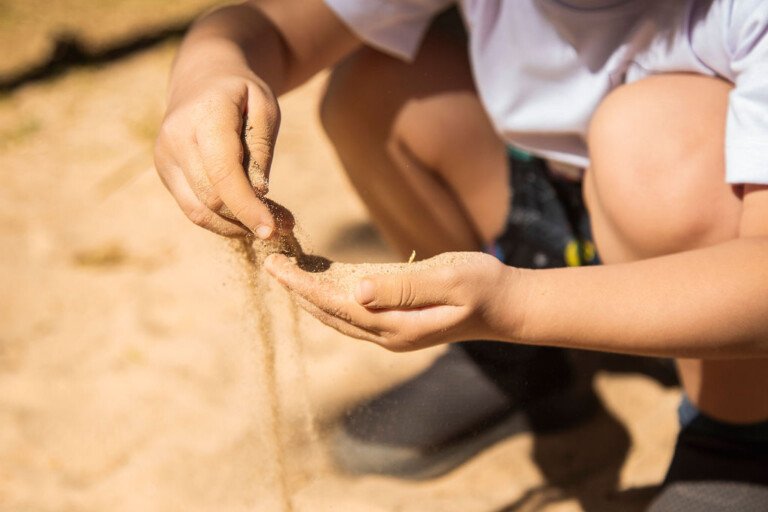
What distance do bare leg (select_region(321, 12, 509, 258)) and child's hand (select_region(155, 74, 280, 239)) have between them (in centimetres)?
38

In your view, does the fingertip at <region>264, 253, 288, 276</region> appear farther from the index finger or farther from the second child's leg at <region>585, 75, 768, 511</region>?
the second child's leg at <region>585, 75, 768, 511</region>

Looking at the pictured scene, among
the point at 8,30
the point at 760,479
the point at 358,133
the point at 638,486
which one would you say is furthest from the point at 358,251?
the point at 8,30

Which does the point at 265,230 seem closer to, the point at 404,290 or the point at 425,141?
the point at 404,290

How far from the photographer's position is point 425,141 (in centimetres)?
134

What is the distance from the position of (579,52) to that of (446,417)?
57 centimetres

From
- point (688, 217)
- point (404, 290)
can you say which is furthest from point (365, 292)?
point (688, 217)

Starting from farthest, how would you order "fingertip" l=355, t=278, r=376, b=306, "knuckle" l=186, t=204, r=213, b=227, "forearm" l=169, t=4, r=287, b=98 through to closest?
"forearm" l=169, t=4, r=287, b=98, "knuckle" l=186, t=204, r=213, b=227, "fingertip" l=355, t=278, r=376, b=306

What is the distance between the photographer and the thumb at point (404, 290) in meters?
0.81

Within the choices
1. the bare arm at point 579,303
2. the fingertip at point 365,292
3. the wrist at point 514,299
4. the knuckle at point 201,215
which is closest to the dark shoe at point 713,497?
the bare arm at point 579,303

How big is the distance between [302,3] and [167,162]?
35 cm

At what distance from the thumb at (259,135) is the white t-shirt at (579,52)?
303 mm

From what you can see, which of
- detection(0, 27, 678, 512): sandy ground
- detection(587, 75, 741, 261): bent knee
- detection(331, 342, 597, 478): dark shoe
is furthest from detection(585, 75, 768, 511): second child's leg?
detection(331, 342, 597, 478): dark shoe

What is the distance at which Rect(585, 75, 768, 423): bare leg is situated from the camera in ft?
3.22

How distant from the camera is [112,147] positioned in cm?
205
